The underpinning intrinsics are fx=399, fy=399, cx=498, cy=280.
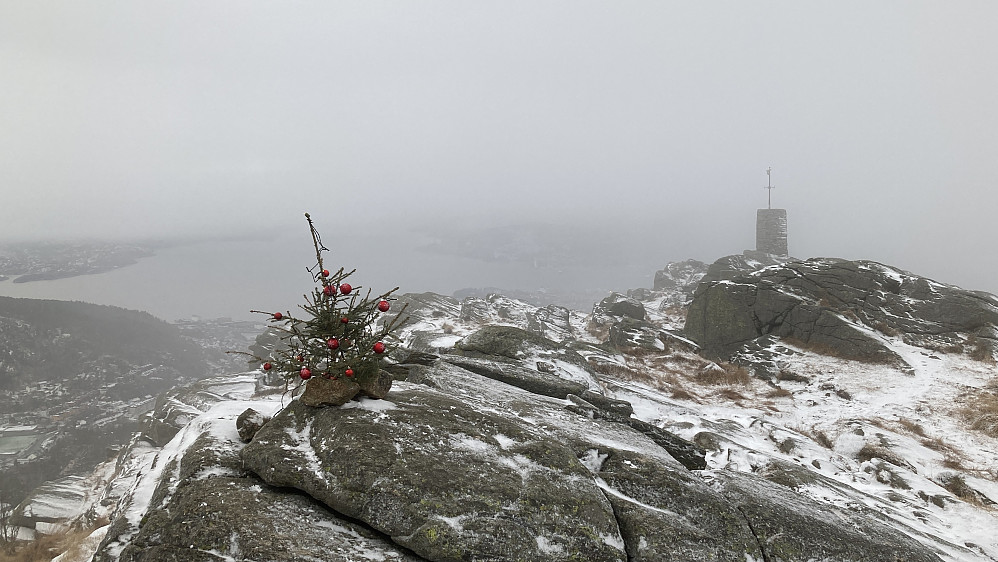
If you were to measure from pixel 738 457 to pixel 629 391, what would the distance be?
17.5ft

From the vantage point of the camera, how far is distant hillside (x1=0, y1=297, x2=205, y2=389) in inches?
5778

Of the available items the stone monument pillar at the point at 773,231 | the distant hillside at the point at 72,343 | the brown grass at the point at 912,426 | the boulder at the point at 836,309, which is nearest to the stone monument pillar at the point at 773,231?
the stone monument pillar at the point at 773,231

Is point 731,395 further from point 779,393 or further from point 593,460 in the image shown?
point 593,460

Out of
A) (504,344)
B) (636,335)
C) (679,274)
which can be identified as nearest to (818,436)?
(504,344)

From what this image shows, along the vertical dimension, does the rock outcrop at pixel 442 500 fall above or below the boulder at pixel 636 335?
above

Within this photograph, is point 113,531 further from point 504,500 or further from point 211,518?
point 504,500

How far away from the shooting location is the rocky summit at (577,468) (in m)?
4.69

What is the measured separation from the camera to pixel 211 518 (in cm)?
443

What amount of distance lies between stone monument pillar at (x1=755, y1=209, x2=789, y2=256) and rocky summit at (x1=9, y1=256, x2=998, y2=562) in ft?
162

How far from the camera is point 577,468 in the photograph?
610 centimetres

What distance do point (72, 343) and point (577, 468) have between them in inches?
9013

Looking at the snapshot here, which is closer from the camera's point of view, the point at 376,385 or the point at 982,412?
the point at 376,385

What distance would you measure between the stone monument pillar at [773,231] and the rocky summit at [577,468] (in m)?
49.5

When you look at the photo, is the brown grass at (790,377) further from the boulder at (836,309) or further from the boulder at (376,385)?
the boulder at (376,385)
